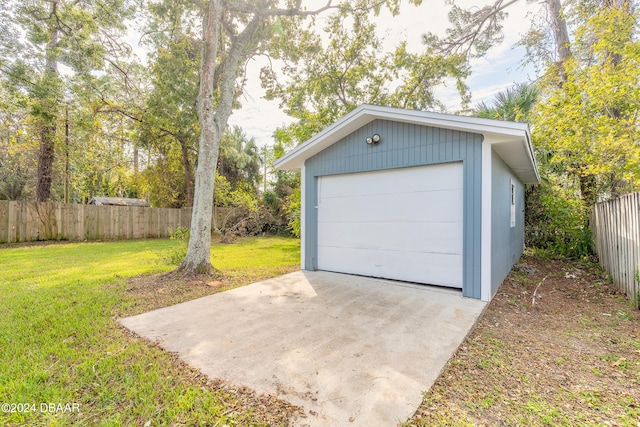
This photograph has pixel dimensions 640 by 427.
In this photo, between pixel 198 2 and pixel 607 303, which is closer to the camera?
pixel 607 303

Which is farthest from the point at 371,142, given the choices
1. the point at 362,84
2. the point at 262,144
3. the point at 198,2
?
the point at 262,144

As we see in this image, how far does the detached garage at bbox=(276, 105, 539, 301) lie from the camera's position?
4.14 metres

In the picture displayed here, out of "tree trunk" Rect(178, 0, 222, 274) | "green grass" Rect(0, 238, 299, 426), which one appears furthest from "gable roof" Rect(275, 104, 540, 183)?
"green grass" Rect(0, 238, 299, 426)

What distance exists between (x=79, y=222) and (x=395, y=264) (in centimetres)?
1308

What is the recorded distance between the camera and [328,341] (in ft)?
9.12

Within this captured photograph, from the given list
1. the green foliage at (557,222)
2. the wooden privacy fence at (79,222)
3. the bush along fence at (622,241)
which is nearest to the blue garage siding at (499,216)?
the bush along fence at (622,241)

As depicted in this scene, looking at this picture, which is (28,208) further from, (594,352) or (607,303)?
(607,303)

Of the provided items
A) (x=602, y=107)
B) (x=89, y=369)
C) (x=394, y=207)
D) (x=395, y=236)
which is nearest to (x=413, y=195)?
(x=394, y=207)

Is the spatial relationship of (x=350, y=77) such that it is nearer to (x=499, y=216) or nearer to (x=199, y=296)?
(x=499, y=216)

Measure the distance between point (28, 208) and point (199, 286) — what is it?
10471mm

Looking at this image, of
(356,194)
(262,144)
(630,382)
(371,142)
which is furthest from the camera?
(262,144)

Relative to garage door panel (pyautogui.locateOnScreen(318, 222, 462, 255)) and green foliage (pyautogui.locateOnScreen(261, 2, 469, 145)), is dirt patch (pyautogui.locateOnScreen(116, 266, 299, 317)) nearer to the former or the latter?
garage door panel (pyautogui.locateOnScreen(318, 222, 462, 255))

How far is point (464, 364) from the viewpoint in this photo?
2434mm

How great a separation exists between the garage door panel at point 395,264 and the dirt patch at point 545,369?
793 millimetres
